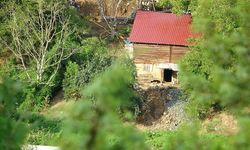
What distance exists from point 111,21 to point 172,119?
365 inches

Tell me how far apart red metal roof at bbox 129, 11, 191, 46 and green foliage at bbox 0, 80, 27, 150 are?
1694 centimetres

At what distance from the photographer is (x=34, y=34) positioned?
870 inches

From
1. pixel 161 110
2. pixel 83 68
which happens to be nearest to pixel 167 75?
pixel 161 110

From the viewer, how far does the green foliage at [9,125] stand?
5735mm

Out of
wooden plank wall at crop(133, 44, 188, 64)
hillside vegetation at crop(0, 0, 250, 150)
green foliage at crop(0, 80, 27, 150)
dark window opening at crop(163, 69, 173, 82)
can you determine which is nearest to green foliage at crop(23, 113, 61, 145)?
hillside vegetation at crop(0, 0, 250, 150)

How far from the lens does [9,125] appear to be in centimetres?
586

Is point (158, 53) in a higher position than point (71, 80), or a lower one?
higher

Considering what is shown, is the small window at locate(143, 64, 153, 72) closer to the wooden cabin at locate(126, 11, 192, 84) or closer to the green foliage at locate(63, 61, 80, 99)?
the wooden cabin at locate(126, 11, 192, 84)

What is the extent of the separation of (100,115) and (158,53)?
1863 cm

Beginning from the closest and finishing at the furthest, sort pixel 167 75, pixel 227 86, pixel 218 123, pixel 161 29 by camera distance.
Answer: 1. pixel 227 86
2. pixel 218 123
3. pixel 161 29
4. pixel 167 75

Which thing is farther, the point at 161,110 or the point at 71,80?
the point at 71,80

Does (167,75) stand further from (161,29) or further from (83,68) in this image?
(83,68)

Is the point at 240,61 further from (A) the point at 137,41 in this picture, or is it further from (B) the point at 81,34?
(B) the point at 81,34

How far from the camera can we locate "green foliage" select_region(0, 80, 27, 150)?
574 centimetres
